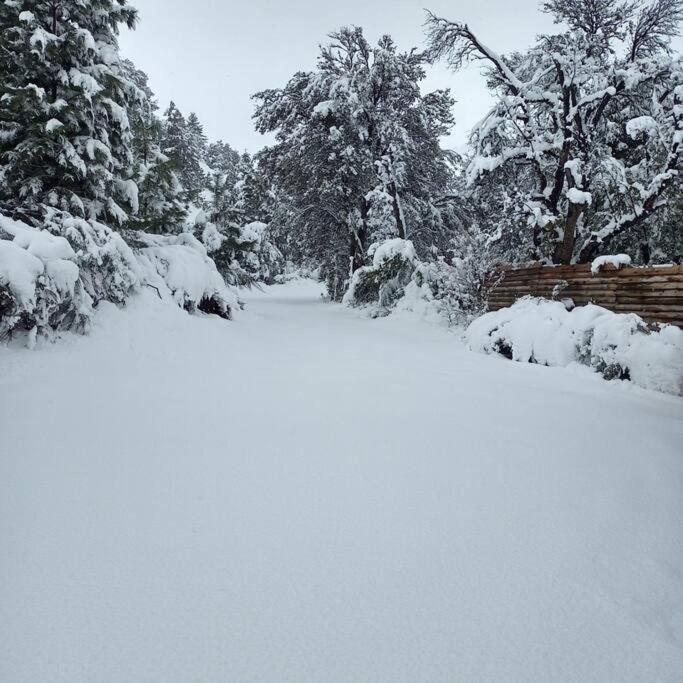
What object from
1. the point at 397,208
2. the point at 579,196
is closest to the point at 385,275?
the point at 397,208

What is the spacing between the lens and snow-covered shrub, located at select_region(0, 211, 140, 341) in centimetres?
380

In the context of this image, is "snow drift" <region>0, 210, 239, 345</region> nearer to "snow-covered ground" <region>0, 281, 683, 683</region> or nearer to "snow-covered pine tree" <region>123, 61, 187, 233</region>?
"snow-covered ground" <region>0, 281, 683, 683</region>

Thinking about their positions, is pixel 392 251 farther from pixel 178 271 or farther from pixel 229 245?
pixel 178 271

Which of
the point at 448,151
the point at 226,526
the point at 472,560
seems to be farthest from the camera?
the point at 448,151

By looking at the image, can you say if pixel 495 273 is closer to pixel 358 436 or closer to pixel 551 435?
pixel 551 435

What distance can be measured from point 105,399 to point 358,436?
2.18 metres

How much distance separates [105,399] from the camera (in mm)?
3549

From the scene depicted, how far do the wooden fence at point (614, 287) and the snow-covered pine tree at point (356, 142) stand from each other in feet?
19.9

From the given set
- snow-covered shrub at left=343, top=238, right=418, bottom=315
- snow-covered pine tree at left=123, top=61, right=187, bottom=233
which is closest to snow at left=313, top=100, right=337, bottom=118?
snow-covered shrub at left=343, top=238, right=418, bottom=315

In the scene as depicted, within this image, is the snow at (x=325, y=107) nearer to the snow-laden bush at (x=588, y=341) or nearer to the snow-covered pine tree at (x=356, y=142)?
the snow-covered pine tree at (x=356, y=142)

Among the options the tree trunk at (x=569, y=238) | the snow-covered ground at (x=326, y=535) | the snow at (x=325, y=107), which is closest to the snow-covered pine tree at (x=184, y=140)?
the snow at (x=325, y=107)

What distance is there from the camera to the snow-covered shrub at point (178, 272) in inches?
267

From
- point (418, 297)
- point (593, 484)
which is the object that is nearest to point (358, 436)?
point (593, 484)

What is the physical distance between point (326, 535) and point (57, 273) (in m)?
3.89
